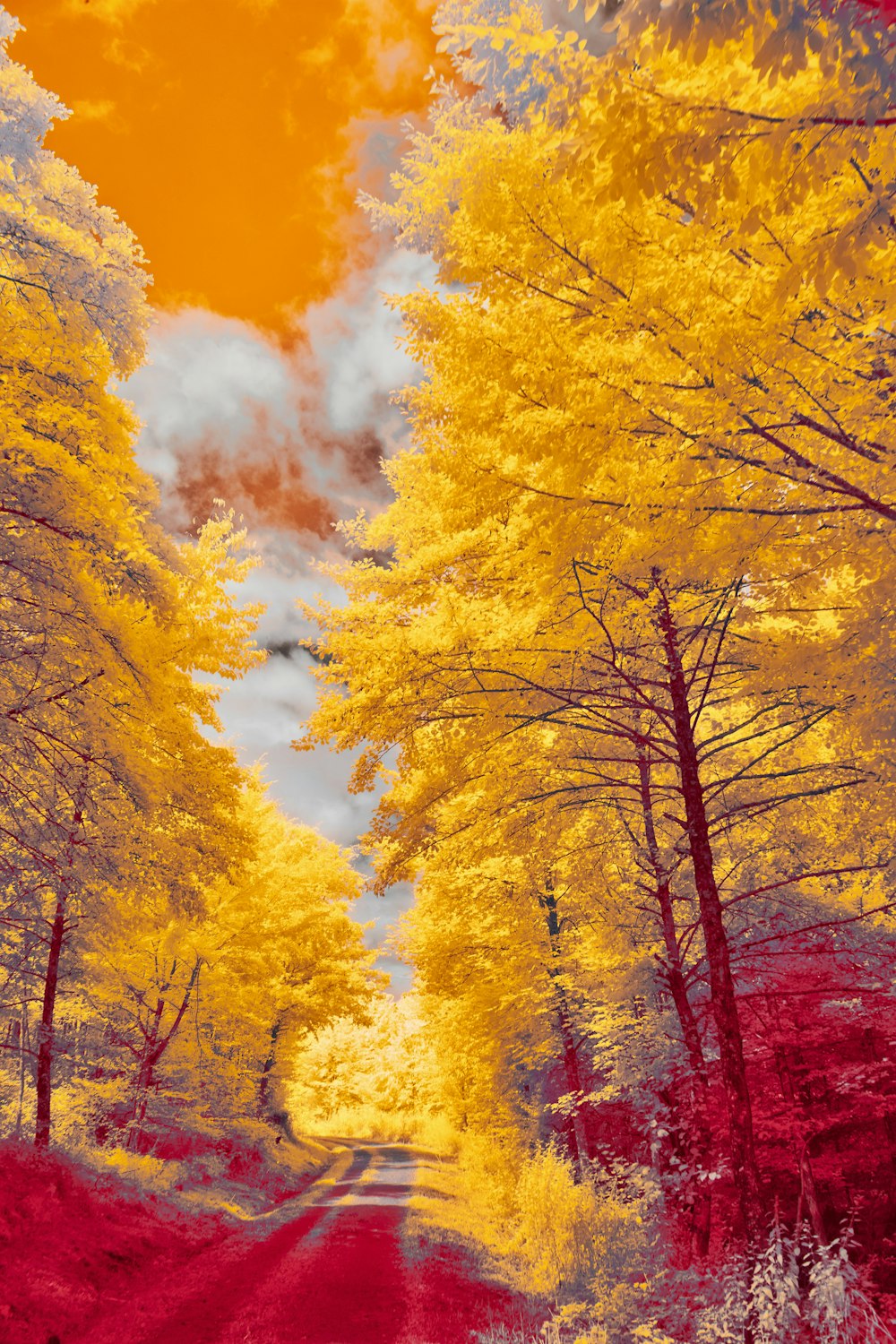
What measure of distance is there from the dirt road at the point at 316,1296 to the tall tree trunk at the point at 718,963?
322 centimetres

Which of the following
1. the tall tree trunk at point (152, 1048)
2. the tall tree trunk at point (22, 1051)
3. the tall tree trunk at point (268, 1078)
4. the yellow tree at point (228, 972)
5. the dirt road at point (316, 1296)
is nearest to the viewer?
the dirt road at point (316, 1296)

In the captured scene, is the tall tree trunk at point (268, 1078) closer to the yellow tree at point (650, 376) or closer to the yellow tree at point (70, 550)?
the yellow tree at point (70, 550)

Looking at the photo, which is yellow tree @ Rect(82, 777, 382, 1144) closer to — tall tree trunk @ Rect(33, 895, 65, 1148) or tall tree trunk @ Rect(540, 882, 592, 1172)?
tall tree trunk @ Rect(33, 895, 65, 1148)

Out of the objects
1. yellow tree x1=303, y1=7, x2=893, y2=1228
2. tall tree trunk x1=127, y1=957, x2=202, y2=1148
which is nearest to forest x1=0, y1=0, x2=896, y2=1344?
yellow tree x1=303, y1=7, x2=893, y2=1228

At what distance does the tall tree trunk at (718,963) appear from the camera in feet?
16.4

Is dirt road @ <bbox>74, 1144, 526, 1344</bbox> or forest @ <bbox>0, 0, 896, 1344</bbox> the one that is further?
dirt road @ <bbox>74, 1144, 526, 1344</bbox>

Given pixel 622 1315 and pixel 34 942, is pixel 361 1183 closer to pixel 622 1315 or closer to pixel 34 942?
pixel 34 942

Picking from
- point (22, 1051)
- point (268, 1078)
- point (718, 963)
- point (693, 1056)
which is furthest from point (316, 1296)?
point (268, 1078)

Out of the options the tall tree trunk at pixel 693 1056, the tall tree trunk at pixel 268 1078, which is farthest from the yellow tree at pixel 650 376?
the tall tree trunk at pixel 268 1078

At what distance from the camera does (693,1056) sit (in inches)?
280

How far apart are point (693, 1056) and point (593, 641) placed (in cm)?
471

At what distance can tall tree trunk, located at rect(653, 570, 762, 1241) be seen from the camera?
500 centimetres

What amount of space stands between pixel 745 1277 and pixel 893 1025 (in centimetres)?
341

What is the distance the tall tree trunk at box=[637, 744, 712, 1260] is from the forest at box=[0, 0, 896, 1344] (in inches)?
3.2
